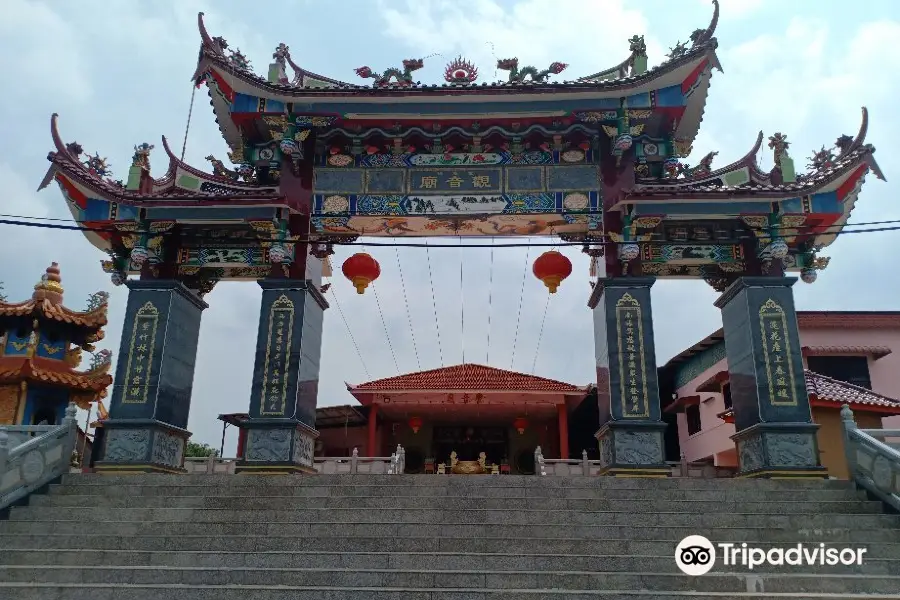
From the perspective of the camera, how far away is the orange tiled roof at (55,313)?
61.3ft

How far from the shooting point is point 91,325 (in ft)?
64.8

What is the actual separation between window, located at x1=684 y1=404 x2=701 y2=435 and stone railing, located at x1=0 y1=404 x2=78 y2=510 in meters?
18.7

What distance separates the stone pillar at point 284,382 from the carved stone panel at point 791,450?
7107mm

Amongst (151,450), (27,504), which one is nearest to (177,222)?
(151,450)

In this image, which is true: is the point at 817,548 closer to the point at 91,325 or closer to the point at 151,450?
the point at 151,450

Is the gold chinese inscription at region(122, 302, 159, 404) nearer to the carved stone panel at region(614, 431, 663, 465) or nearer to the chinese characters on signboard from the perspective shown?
the chinese characters on signboard

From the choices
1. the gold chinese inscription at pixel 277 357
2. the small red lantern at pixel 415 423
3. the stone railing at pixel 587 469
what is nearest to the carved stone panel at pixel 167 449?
the gold chinese inscription at pixel 277 357

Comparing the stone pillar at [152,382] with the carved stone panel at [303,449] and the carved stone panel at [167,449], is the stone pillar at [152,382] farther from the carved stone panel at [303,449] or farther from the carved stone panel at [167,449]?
the carved stone panel at [303,449]

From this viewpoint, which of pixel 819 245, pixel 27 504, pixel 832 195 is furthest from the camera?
pixel 819 245

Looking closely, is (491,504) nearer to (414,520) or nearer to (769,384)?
(414,520)

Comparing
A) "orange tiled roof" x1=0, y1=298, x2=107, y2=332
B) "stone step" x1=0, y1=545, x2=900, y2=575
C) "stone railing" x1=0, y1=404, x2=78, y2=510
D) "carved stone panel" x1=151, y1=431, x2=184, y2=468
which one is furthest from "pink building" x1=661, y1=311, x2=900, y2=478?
"orange tiled roof" x1=0, y1=298, x2=107, y2=332

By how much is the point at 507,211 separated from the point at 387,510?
613cm

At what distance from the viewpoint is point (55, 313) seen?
752 inches

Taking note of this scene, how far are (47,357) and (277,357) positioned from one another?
10737mm
